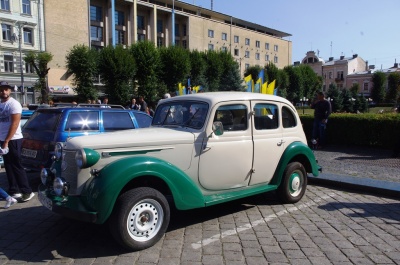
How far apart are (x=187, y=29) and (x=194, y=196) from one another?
7051 cm

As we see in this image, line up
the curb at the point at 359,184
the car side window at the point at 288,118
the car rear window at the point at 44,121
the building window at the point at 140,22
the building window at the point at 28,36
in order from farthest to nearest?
the building window at the point at 140,22, the building window at the point at 28,36, the car rear window at the point at 44,121, the curb at the point at 359,184, the car side window at the point at 288,118

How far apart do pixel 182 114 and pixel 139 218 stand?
1708 millimetres

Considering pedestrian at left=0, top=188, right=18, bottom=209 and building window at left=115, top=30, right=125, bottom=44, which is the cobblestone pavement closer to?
pedestrian at left=0, top=188, right=18, bottom=209

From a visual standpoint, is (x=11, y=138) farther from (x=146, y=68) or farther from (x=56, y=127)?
(x=146, y=68)

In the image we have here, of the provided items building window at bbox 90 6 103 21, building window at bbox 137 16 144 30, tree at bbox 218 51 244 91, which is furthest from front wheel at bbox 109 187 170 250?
building window at bbox 137 16 144 30

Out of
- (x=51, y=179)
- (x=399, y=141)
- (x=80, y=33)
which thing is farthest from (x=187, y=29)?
(x=51, y=179)

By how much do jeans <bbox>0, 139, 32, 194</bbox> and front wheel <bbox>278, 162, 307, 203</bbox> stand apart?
4.29 m

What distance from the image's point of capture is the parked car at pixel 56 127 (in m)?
6.33

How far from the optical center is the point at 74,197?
12.4ft

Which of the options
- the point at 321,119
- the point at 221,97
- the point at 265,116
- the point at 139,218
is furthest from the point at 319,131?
the point at 139,218

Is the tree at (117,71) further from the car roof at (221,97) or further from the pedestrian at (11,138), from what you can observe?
the car roof at (221,97)

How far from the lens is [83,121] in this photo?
22.6 feet

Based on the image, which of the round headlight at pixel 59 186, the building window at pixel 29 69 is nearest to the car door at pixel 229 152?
the round headlight at pixel 59 186

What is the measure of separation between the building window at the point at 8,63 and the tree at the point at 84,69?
14354 millimetres
